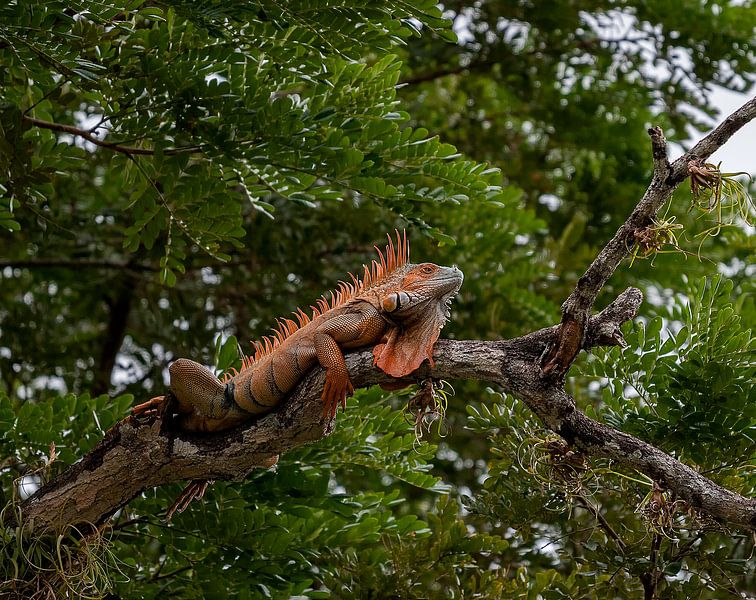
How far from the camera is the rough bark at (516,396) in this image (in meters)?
3.07

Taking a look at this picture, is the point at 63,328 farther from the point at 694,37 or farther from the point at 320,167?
the point at 694,37

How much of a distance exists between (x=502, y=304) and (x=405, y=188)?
2388 millimetres

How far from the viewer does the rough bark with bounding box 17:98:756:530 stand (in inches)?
121

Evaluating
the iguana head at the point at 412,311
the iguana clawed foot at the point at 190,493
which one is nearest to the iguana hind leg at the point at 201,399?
the iguana clawed foot at the point at 190,493

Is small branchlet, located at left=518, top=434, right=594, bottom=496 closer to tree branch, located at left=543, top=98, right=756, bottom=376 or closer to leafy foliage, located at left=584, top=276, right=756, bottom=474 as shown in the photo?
tree branch, located at left=543, top=98, right=756, bottom=376

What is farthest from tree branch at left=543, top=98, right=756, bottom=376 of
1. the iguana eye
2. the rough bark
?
the iguana eye

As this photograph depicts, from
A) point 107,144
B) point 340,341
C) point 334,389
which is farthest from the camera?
point 107,144

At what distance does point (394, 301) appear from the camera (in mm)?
3613

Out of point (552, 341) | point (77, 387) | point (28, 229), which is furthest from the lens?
point (77, 387)

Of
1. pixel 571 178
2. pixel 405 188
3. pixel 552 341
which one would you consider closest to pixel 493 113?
pixel 571 178

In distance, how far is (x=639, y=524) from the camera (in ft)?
15.5

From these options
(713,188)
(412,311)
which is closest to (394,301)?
(412,311)

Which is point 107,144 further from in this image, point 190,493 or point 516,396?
point 516,396

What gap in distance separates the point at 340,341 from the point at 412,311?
258 millimetres
